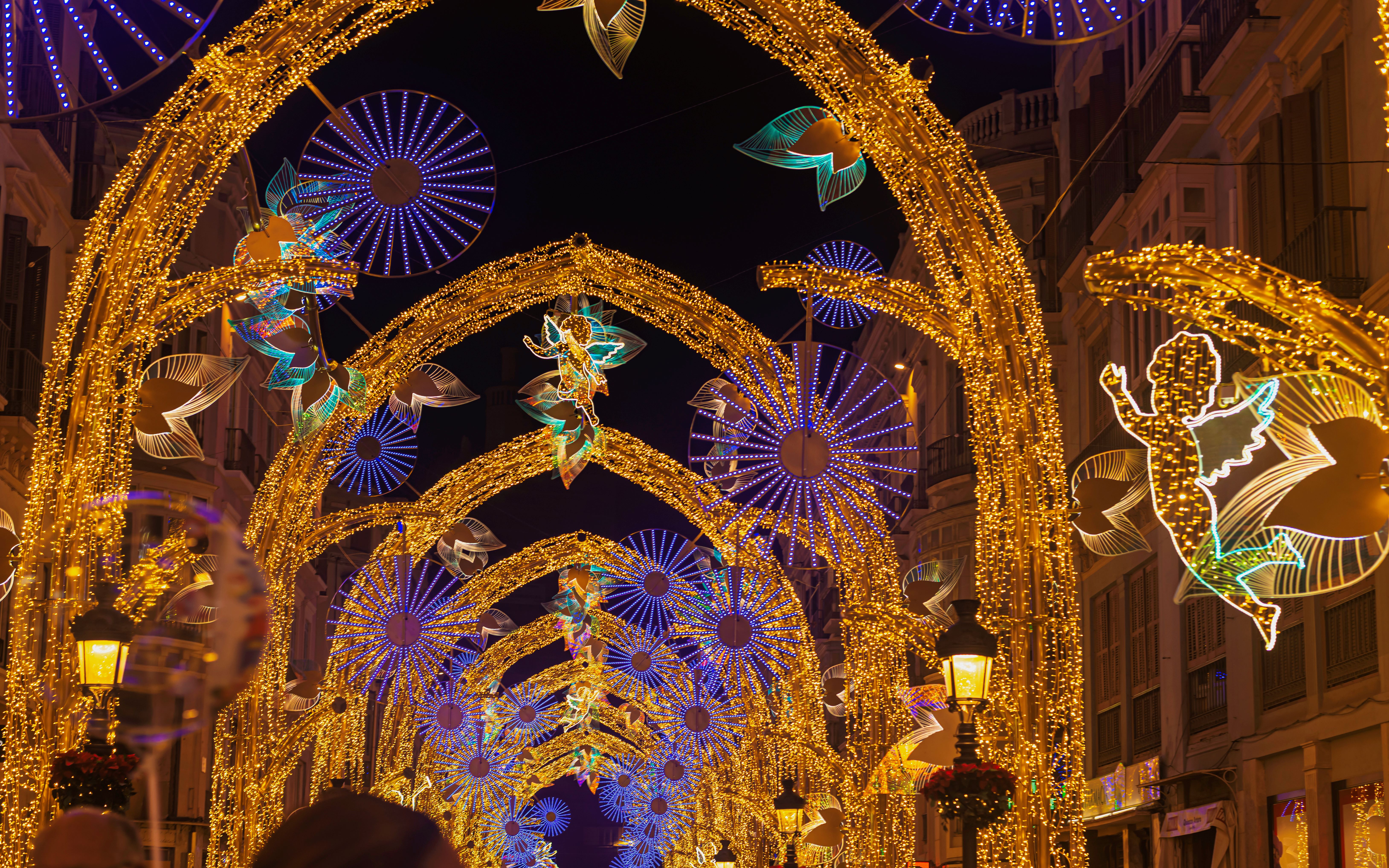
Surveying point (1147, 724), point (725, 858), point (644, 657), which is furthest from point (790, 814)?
point (644, 657)

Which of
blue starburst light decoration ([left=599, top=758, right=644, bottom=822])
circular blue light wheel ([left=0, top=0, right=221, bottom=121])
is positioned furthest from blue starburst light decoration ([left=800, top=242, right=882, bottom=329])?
blue starburst light decoration ([left=599, top=758, right=644, bottom=822])

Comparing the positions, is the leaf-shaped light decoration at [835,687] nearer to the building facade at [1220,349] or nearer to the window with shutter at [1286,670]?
the building facade at [1220,349]

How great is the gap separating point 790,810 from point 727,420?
7178 mm

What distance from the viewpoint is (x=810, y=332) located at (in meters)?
16.8

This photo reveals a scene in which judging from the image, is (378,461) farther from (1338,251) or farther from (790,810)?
(1338,251)

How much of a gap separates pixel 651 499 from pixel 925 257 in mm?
42886

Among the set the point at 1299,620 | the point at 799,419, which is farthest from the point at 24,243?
the point at 1299,620

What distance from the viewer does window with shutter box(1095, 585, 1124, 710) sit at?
27.3 meters

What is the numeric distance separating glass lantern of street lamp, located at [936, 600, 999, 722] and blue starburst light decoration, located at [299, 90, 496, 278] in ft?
20.7

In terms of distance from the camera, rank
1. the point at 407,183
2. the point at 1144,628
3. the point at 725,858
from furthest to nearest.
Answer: the point at 725,858 < the point at 1144,628 < the point at 407,183

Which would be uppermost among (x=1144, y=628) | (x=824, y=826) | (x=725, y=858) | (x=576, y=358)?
(x=576, y=358)

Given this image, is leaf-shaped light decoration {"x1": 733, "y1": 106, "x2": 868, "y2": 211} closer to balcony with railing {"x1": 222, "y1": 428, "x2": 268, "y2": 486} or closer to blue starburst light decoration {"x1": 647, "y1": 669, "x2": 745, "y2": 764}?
blue starburst light decoration {"x1": 647, "y1": 669, "x2": 745, "y2": 764}

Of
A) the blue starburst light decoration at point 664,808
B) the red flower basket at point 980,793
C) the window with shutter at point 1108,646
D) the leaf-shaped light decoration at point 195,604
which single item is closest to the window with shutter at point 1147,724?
the window with shutter at point 1108,646

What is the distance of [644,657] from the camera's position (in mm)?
41250
